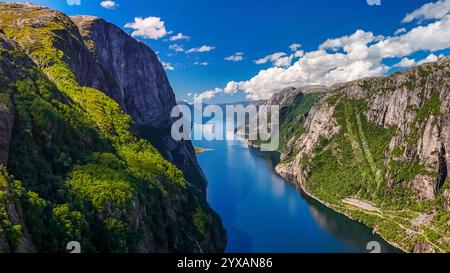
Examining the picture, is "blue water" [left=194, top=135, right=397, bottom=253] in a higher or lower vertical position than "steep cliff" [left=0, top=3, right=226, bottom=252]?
→ lower

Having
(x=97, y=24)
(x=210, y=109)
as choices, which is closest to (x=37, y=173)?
(x=210, y=109)

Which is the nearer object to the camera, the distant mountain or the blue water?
the blue water

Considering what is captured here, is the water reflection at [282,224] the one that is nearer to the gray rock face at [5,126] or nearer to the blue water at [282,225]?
the blue water at [282,225]

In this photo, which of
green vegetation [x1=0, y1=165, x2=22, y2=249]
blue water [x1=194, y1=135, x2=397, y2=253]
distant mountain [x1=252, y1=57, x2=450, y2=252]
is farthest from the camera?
distant mountain [x1=252, y1=57, x2=450, y2=252]

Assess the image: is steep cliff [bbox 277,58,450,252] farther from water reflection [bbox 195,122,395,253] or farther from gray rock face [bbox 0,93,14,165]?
gray rock face [bbox 0,93,14,165]

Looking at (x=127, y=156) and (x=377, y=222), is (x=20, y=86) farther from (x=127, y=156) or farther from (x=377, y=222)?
(x=377, y=222)

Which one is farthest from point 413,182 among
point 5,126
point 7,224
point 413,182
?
point 7,224

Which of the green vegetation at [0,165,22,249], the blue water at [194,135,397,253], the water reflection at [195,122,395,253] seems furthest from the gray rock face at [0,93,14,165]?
the water reflection at [195,122,395,253]

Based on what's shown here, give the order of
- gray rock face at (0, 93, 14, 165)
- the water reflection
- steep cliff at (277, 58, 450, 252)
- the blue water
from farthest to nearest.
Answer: steep cliff at (277, 58, 450, 252) → the water reflection → the blue water → gray rock face at (0, 93, 14, 165)

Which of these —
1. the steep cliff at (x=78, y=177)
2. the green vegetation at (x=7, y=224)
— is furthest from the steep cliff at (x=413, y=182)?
the green vegetation at (x=7, y=224)
